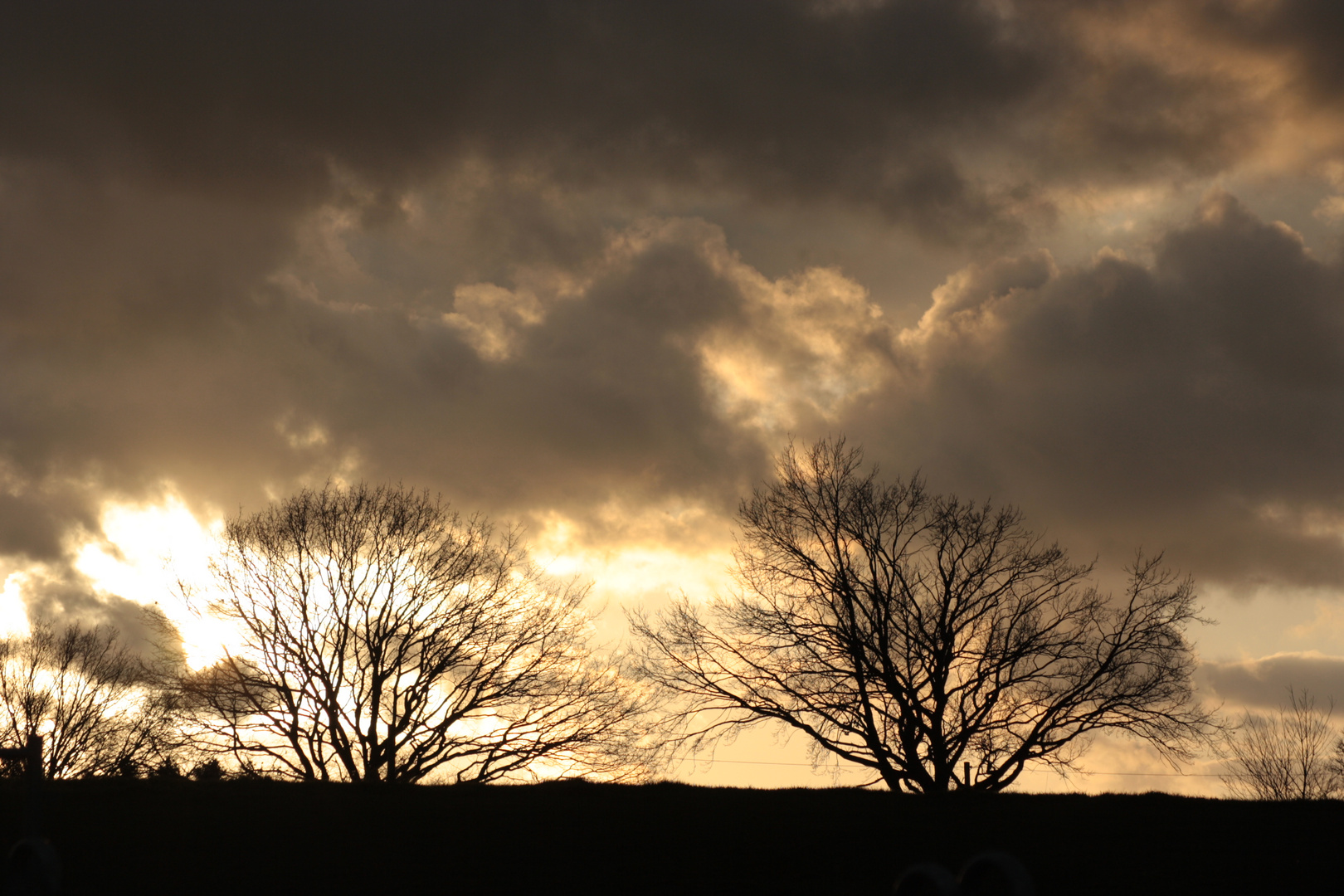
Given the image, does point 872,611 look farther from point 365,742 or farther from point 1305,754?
point 1305,754

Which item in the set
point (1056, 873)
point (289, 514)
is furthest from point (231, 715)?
point (1056, 873)

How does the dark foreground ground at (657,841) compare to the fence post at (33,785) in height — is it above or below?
below

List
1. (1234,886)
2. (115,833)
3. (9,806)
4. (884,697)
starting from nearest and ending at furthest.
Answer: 1. (1234,886)
2. (115,833)
3. (9,806)
4. (884,697)

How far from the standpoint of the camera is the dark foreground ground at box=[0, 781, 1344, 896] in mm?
12523

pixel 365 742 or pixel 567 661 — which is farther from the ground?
pixel 567 661

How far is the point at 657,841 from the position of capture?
48.1 feet

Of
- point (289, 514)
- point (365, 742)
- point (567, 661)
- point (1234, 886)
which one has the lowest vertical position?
point (1234, 886)

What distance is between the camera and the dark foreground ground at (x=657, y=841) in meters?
12.5

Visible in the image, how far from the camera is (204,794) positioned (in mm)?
19109

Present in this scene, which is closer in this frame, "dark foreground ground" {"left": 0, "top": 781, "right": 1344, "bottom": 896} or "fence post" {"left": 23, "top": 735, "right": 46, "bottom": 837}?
"fence post" {"left": 23, "top": 735, "right": 46, "bottom": 837}

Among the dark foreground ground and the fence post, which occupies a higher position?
the fence post

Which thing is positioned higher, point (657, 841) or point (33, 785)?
point (33, 785)

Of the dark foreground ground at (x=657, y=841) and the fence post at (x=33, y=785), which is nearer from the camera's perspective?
the fence post at (x=33, y=785)

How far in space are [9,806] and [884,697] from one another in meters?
20.1
